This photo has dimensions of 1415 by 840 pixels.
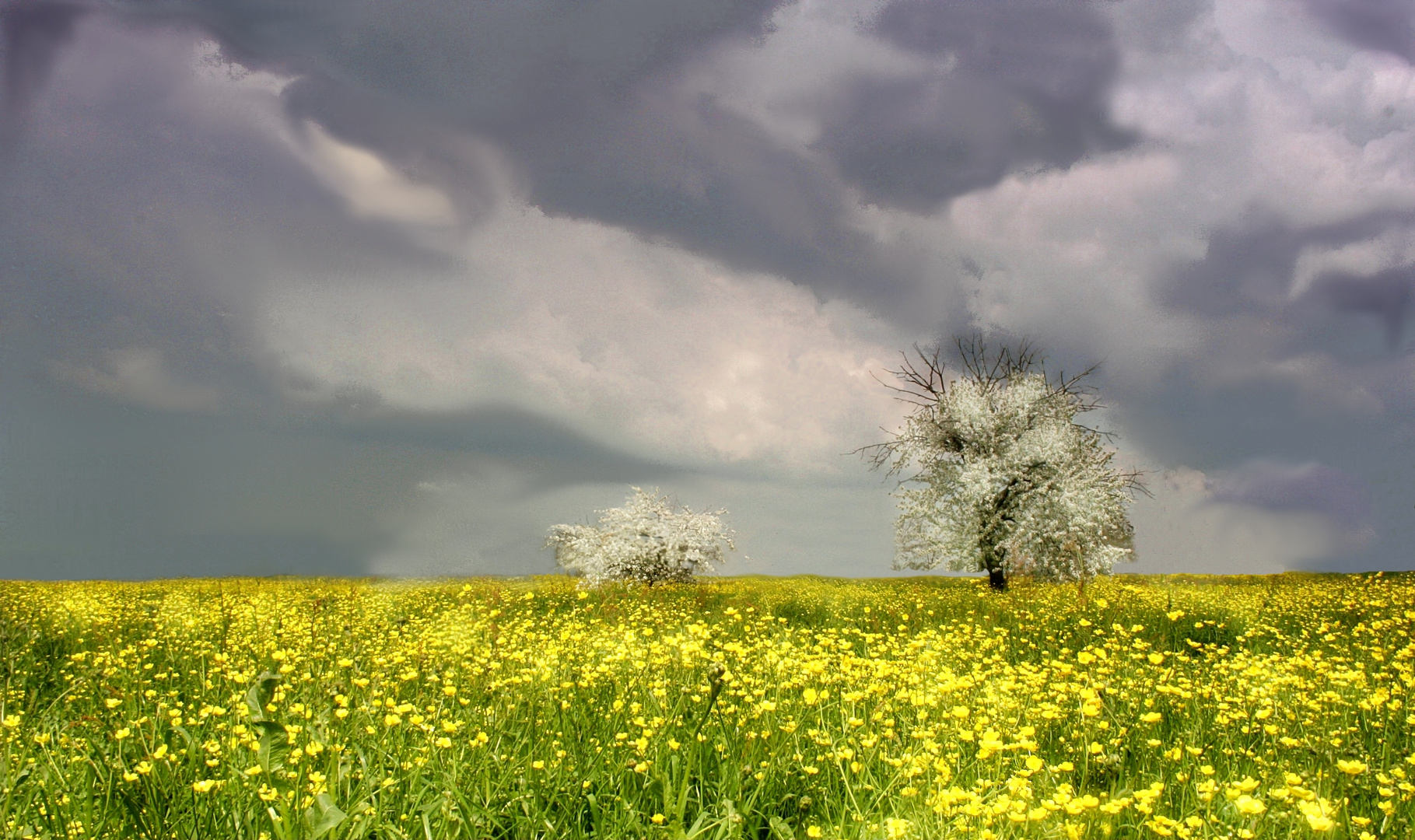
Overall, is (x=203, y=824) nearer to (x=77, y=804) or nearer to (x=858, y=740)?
(x=77, y=804)

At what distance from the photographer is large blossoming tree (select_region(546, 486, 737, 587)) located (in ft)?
72.2

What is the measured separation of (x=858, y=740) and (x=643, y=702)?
4.48 feet

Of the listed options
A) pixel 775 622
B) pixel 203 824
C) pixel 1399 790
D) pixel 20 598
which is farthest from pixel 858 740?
pixel 20 598

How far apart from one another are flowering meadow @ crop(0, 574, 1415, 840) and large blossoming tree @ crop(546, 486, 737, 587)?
1344 cm

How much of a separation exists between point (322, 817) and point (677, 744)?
1554 millimetres

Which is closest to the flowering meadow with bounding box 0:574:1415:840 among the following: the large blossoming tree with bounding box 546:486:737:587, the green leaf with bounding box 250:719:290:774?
the green leaf with bounding box 250:719:290:774

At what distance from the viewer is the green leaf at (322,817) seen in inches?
108

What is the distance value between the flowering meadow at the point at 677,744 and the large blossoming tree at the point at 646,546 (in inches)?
529

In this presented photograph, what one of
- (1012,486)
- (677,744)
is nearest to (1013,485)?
(1012,486)

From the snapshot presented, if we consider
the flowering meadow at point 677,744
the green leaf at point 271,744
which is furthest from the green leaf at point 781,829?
the green leaf at point 271,744

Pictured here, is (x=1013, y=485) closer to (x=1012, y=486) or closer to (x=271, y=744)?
(x=1012, y=486)

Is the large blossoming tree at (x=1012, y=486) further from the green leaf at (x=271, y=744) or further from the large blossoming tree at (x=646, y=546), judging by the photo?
the green leaf at (x=271, y=744)

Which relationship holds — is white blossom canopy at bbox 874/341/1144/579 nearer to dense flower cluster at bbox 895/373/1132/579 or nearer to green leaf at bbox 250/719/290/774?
dense flower cluster at bbox 895/373/1132/579

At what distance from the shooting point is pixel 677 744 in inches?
144
